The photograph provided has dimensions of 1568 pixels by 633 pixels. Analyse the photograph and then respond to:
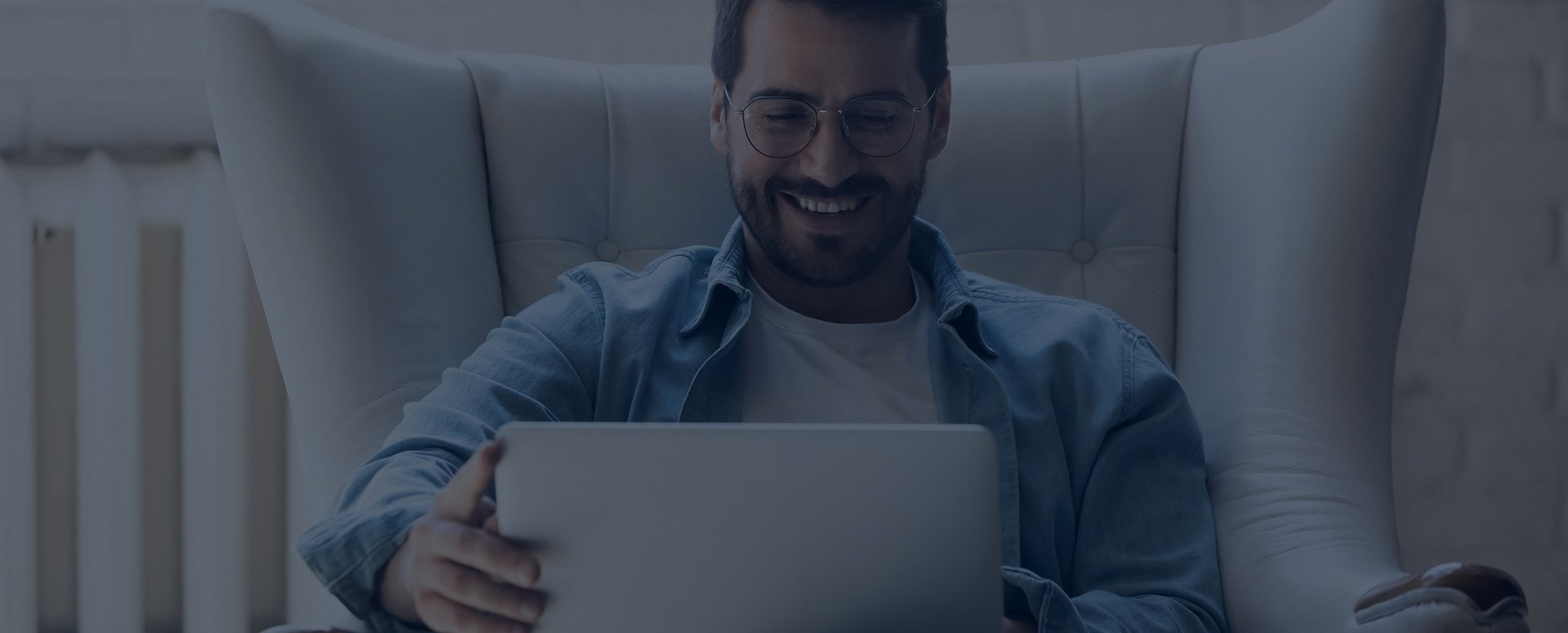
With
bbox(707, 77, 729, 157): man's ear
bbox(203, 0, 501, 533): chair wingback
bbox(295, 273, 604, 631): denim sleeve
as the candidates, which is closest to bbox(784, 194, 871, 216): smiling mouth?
bbox(707, 77, 729, 157): man's ear

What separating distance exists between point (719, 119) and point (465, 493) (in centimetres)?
63

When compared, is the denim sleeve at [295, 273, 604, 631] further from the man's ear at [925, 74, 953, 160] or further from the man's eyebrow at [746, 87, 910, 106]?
the man's ear at [925, 74, 953, 160]

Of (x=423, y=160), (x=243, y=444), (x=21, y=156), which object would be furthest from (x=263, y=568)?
(x=423, y=160)

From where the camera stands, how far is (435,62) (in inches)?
44.7

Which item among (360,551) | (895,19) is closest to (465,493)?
(360,551)

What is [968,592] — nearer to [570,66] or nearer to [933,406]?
[933,406]

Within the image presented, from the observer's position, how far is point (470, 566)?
0.59 m

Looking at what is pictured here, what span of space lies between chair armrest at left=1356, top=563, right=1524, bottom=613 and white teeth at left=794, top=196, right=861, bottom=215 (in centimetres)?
58

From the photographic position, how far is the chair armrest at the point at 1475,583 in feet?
2.17

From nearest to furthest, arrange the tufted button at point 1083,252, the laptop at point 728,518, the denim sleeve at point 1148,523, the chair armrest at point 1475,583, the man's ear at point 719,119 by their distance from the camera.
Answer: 1. the laptop at point 728,518
2. the chair armrest at point 1475,583
3. the denim sleeve at point 1148,523
4. the man's ear at point 719,119
5. the tufted button at point 1083,252

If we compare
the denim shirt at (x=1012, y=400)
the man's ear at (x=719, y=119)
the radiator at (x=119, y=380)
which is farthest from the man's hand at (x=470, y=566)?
the radiator at (x=119, y=380)

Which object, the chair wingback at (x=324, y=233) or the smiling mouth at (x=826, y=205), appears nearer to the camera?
the chair wingback at (x=324, y=233)

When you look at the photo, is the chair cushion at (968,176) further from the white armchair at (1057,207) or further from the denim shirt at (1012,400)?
the denim shirt at (1012,400)

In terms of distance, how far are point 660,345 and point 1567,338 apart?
1.36 metres
